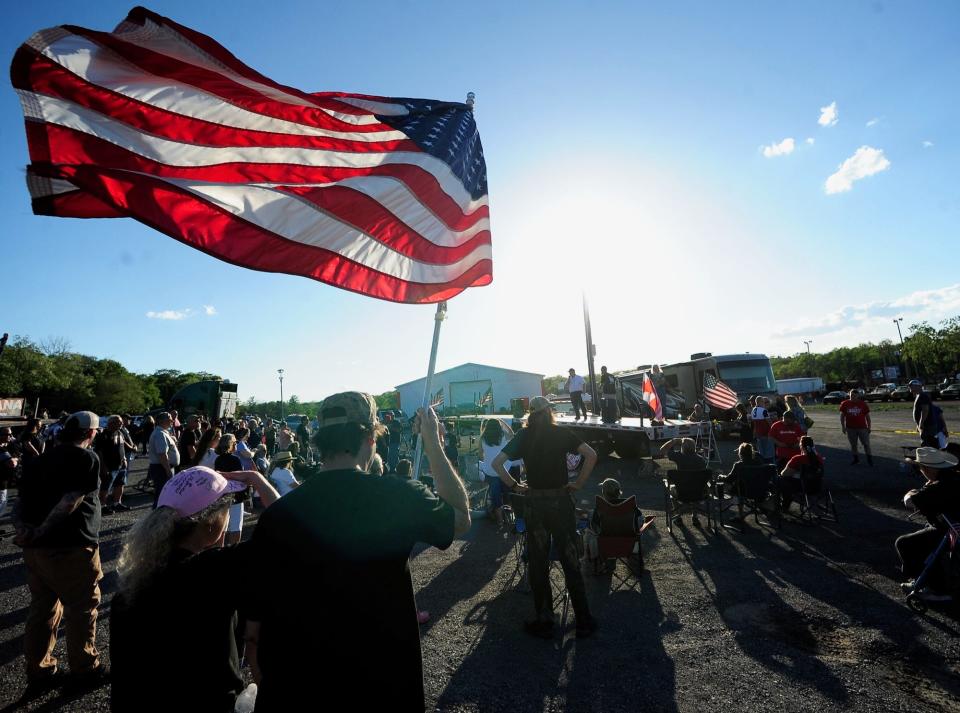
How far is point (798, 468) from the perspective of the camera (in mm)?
7613

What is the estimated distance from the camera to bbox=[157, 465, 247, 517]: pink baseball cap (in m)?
1.88

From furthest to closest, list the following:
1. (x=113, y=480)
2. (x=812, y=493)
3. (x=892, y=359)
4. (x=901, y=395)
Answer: (x=892, y=359)
(x=901, y=395)
(x=113, y=480)
(x=812, y=493)

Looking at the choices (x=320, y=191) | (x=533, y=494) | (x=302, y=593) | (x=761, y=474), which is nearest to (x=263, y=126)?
(x=320, y=191)

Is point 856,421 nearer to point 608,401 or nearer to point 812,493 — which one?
point 812,493

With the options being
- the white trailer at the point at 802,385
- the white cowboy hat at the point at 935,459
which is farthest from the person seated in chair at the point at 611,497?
the white trailer at the point at 802,385

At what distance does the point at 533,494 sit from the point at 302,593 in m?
3.14

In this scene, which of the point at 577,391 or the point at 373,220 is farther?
the point at 577,391

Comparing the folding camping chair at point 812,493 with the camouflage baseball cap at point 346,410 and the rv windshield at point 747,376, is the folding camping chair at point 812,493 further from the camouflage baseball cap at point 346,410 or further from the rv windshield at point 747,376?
the rv windshield at point 747,376

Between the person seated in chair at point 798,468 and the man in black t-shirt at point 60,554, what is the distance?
8.74 m

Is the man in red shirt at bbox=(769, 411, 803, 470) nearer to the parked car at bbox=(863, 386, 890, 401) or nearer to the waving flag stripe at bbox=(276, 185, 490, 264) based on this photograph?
the waving flag stripe at bbox=(276, 185, 490, 264)

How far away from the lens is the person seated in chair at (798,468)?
24.3 ft

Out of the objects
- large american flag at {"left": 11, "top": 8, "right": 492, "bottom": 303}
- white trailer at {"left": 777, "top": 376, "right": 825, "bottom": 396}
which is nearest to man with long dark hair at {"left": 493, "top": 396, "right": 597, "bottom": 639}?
large american flag at {"left": 11, "top": 8, "right": 492, "bottom": 303}

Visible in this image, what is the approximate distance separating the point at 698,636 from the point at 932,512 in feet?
8.98

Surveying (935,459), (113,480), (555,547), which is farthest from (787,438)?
(113,480)
